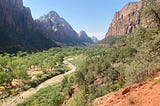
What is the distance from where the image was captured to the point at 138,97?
81.9 feet

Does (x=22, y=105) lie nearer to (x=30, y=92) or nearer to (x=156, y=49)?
(x=30, y=92)

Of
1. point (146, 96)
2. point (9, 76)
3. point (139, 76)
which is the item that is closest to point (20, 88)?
point (9, 76)

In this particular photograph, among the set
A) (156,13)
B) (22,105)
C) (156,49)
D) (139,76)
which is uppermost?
(156,13)

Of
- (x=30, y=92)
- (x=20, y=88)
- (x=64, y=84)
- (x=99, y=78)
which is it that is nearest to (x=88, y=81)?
(x=99, y=78)

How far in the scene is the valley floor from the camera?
23.8m

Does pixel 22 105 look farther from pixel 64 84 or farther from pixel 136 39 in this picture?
pixel 136 39

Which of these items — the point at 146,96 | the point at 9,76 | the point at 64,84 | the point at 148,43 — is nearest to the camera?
the point at 146,96

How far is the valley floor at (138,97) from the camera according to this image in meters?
23.8

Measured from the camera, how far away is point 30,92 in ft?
262

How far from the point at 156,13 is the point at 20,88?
5637 centimetres

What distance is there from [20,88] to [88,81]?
25.7 metres

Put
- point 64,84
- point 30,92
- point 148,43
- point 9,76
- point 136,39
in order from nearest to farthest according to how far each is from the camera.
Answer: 1. point 148,43
2. point 136,39
3. point 64,84
4. point 30,92
5. point 9,76

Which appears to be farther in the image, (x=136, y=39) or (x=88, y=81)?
(x=88, y=81)

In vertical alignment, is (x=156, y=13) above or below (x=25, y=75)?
above
